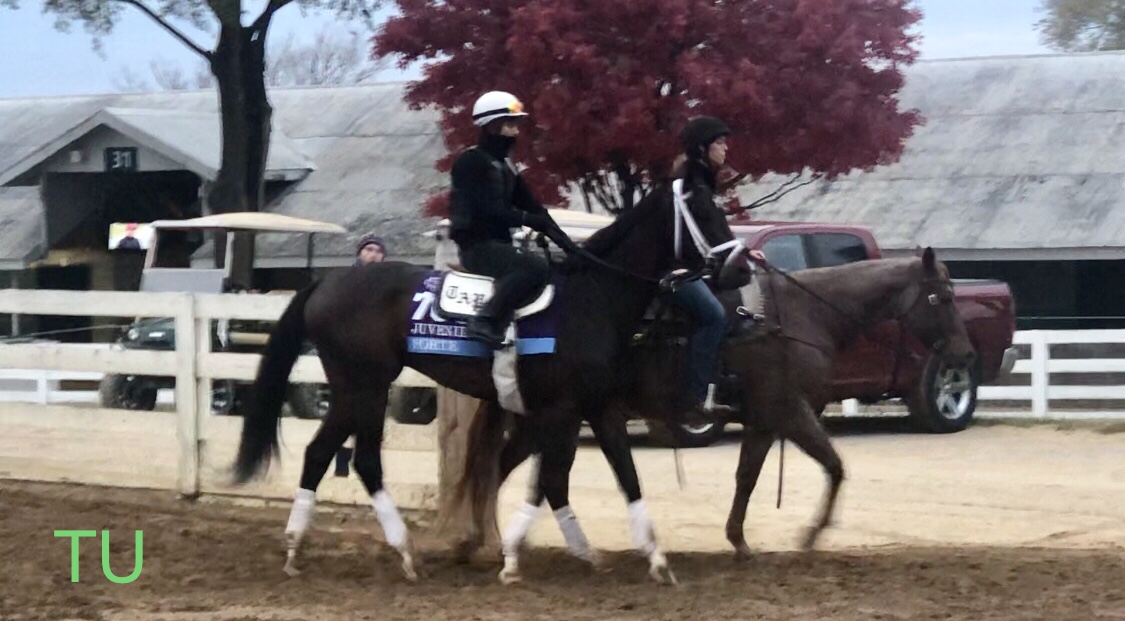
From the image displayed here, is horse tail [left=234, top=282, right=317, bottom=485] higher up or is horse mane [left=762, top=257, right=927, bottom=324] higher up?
horse mane [left=762, top=257, right=927, bottom=324]

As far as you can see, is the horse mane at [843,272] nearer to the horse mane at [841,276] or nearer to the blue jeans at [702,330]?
the horse mane at [841,276]

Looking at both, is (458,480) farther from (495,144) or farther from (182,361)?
(182,361)

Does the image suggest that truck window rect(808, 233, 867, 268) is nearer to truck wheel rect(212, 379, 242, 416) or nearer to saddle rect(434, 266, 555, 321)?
truck wheel rect(212, 379, 242, 416)

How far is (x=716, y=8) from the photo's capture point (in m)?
17.7

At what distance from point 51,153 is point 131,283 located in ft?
10.7

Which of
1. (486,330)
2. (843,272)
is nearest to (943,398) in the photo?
(843,272)

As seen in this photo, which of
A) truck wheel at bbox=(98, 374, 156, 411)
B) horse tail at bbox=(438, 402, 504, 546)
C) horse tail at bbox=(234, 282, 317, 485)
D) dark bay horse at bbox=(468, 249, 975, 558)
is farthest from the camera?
truck wheel at bbox=(98, 374, 156, 411)

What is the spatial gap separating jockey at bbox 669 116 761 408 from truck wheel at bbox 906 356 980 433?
23.5 feet

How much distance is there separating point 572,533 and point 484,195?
1.80m

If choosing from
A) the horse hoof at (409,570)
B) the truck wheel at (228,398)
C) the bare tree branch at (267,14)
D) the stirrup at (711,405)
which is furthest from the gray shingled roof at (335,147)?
the horse hoof at (409,570)

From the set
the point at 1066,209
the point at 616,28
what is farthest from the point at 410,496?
the point at 1066,209

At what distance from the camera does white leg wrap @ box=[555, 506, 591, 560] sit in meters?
7.92

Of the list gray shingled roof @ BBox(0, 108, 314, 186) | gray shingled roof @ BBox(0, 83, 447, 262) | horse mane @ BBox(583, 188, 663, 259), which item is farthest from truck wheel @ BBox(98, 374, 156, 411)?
gray shingled roof @ BBox(0, 108, 314, 186)

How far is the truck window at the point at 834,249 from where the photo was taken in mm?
14031
